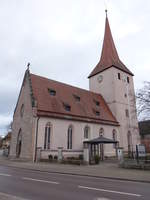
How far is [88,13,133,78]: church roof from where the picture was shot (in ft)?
121

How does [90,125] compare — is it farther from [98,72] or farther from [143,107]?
[98,72]

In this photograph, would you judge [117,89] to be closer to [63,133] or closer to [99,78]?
[99,78]

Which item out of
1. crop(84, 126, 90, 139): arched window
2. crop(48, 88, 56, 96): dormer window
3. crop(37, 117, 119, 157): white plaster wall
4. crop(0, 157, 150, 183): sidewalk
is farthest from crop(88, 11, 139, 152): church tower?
crop(0, 157, 150, 183): sidewalk

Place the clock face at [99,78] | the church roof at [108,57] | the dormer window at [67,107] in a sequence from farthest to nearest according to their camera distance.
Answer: the clock face at [99,78], the church roof at [108,57], the dormer window at [67,107]

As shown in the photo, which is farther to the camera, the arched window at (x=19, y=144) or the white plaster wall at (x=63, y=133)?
the arched window at (x=19, y=144)

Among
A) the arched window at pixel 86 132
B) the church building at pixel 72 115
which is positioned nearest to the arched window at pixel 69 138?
the church building at pixel 72 115

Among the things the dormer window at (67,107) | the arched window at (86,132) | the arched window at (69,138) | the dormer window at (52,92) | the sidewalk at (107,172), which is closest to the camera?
the sidewalk at (107,172)

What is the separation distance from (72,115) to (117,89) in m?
13.0

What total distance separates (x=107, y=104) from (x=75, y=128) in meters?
11.6

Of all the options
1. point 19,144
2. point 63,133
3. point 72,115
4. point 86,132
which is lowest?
point 19,144

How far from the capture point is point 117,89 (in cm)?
3484

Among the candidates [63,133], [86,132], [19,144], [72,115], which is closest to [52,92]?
[72,115]

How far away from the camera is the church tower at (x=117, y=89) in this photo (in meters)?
33.1

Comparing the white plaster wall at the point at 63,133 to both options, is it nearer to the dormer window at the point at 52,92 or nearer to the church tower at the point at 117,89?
the dormer window at the point at 52,92
